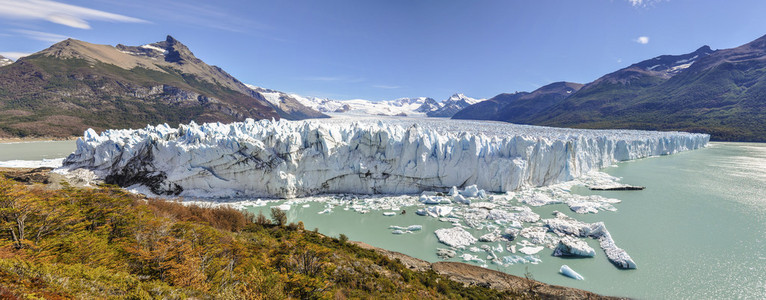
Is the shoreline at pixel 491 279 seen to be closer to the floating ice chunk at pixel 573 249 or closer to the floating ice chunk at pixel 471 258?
the floating ice chunk at pixel 471 258

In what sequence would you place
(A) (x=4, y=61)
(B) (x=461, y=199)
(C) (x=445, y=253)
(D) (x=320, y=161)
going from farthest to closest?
(A) (x=4, y=61), (D) (x=320, y=161), (B) (x=461, y=199), (C) (x=445, y=253)

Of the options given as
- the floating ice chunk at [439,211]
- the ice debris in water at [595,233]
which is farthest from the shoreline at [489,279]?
the floating ice chunk at [439,211]

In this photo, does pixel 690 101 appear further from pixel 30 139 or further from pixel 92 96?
pixel 92 96

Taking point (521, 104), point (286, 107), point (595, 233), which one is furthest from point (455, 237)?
point (286, 107)

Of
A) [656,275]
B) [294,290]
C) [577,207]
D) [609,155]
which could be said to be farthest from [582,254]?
[609,155]

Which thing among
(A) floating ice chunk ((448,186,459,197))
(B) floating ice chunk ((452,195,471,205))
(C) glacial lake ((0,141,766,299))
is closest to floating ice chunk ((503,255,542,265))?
(C) glacial lake ((0,141,766,299))

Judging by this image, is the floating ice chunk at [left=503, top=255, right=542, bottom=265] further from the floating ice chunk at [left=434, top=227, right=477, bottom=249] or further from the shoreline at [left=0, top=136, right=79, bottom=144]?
the shoreline at [left=0, top=136, right=79, bottom=144]
